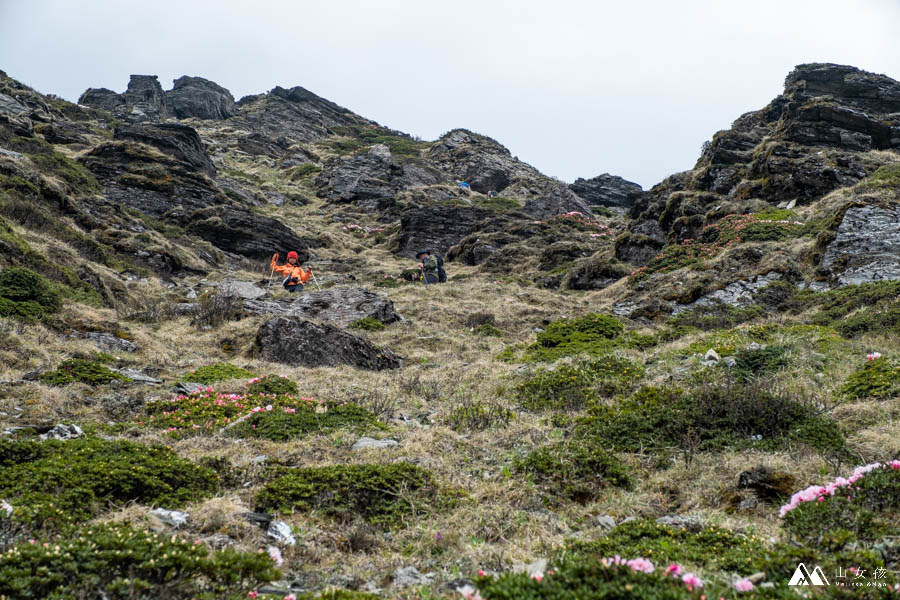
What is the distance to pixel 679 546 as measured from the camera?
135 inches

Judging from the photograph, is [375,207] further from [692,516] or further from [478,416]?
[692,516]

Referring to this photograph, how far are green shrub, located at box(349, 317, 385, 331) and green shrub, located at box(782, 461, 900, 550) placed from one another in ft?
40.7

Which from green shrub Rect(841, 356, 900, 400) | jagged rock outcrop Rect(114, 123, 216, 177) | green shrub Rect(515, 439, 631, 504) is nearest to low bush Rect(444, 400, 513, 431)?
green shrub Rect(515, 439, 631, 504)

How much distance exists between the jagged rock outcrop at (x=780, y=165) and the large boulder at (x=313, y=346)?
1861 centimetres

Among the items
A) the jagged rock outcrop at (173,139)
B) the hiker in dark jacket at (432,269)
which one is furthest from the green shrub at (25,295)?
the jagged rock outcrop at (173,139)

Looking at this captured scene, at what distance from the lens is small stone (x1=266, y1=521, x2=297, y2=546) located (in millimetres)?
3833

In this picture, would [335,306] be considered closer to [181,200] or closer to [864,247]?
[864,247]

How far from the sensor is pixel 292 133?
260ft

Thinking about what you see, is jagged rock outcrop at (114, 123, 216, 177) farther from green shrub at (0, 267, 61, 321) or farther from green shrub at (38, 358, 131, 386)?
green shrub at (38, 358, 131, 386)

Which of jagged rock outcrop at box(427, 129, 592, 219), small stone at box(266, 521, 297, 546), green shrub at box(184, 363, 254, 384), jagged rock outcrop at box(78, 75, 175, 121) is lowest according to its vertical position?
green shrub at box(184, 363, 254, 384)

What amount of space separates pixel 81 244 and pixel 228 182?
3014cm

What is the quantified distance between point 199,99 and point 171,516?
95316 millimetres

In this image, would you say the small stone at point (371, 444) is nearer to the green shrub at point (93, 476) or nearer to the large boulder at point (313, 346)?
the green shrub at point (93, 476)

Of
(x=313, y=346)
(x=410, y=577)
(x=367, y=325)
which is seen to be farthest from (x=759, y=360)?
(x=367, y=325)
